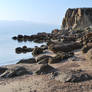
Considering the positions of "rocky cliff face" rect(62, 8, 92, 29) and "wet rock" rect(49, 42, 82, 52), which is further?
"rocky cliff face" rect(62, 8, 92, 29)

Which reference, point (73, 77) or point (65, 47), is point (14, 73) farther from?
point (65, 47)

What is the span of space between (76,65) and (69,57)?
308 centimetres

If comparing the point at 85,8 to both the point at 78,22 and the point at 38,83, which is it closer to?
the point at 78,22

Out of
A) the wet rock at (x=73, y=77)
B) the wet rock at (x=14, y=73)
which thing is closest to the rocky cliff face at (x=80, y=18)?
the wet rock at (x=14, y=73)

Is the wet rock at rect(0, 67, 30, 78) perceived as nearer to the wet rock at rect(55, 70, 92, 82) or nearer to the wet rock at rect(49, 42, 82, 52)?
the wet rock at rect(55, 70, 92, 82)

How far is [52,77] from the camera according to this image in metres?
11.0

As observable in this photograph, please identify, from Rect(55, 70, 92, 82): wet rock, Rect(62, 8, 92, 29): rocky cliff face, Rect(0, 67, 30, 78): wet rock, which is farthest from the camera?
Rect(62, 8, 92, 29): rocky cliff face

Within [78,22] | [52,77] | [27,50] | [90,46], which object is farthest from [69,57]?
[78,22]

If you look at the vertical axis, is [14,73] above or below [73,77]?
below

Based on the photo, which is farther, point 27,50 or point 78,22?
point 78,22

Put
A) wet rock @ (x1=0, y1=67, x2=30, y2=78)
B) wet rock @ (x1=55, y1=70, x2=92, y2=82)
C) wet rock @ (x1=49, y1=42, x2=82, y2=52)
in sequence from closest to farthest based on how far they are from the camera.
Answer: wet rock @ (x1=55, y1=70, x2=92, y2=82) < wet rock @ (x1=0, y1=67, x2=30, y2=78) < wet rock @ (x1=49, y1=42, x2=82, y2=52)

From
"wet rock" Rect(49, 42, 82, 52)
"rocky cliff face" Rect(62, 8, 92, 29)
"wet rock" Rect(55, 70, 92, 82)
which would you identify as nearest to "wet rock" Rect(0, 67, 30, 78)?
"wet rock" Rect(55, 70, 92, 82)

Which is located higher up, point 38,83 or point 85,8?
point 85,8

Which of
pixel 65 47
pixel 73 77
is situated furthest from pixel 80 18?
pixel 73 77
